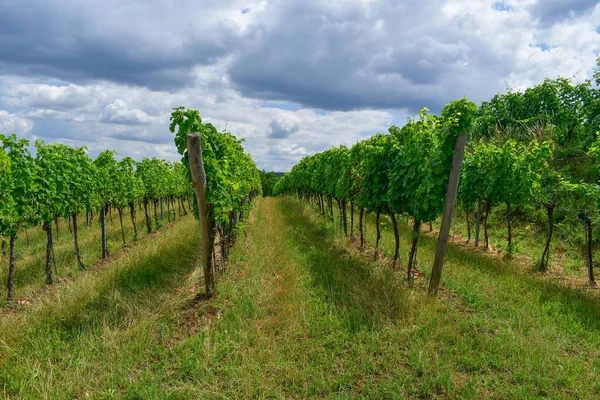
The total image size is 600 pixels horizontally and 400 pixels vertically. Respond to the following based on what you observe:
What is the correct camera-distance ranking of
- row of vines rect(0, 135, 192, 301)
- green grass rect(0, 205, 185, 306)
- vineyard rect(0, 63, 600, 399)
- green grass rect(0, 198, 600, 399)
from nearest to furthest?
1. green grass rect(0, 198, 600, 399)
2. vineyard rect(0, 63, 600, 399)
3. row of vines rect(0, 135, 192, 301)
4. green grass rect(0, 205, 185, 306)

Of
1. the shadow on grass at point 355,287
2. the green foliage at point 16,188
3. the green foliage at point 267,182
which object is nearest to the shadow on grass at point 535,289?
the shadow on grass at point 355,287

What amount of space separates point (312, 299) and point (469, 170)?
7996mm

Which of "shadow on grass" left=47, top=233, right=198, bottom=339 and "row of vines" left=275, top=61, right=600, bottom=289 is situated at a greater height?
"row of vines" left=275, top=61, right=600, bottom=289

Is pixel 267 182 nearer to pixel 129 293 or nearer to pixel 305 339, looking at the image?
pixel 129 293

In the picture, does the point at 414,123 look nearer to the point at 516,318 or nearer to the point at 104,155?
the point at 516,318

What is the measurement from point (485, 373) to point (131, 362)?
428cm

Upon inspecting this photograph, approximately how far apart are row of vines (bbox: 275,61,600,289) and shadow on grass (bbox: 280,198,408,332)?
78cm

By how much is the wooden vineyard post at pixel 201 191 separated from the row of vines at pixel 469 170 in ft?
12.9

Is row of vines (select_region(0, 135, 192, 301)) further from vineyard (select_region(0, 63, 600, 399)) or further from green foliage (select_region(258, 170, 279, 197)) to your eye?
green foliage (select_region(258, 170, 279, 197))

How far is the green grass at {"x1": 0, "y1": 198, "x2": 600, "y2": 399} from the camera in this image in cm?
380

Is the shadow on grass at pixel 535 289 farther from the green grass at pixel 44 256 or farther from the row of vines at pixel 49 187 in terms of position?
the green grass at pixel 44 256

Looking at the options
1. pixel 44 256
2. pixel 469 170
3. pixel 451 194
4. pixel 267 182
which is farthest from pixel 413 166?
pixel 267 182

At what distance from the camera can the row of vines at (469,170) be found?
21.2 ft

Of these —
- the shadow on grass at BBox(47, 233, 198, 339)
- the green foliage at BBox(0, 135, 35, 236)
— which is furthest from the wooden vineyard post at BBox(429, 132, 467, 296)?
the green foliage at BBox(0, 135, 35, 236)
